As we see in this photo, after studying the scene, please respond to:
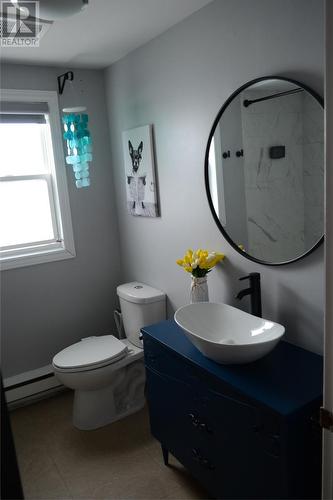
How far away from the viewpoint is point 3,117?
8.87ft

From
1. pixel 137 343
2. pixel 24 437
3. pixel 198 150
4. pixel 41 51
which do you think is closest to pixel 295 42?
pixel 198 150

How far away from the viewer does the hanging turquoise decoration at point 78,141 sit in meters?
2.62

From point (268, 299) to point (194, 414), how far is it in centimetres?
63

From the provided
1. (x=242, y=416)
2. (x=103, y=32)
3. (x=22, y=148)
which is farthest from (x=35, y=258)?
(x=242, y=416)

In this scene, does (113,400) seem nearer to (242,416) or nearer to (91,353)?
(91,353)

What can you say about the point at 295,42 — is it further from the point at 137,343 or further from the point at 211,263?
the point at 137,343

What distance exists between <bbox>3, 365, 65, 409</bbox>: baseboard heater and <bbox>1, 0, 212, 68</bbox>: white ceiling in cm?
214

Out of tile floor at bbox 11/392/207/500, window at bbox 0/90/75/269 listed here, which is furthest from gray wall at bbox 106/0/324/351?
tile floor at bbox 11/392/207/500

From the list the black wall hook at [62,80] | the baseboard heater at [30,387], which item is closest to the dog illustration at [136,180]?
the black wall hook at [62,80]

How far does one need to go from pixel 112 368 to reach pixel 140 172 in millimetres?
1275

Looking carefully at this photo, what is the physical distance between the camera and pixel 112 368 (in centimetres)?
253

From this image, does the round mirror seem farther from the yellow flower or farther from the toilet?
the toilet

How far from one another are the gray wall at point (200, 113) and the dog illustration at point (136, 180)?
0.50 ft

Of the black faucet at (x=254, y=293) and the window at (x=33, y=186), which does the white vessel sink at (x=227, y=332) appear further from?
the window at (x=33, y=186)
